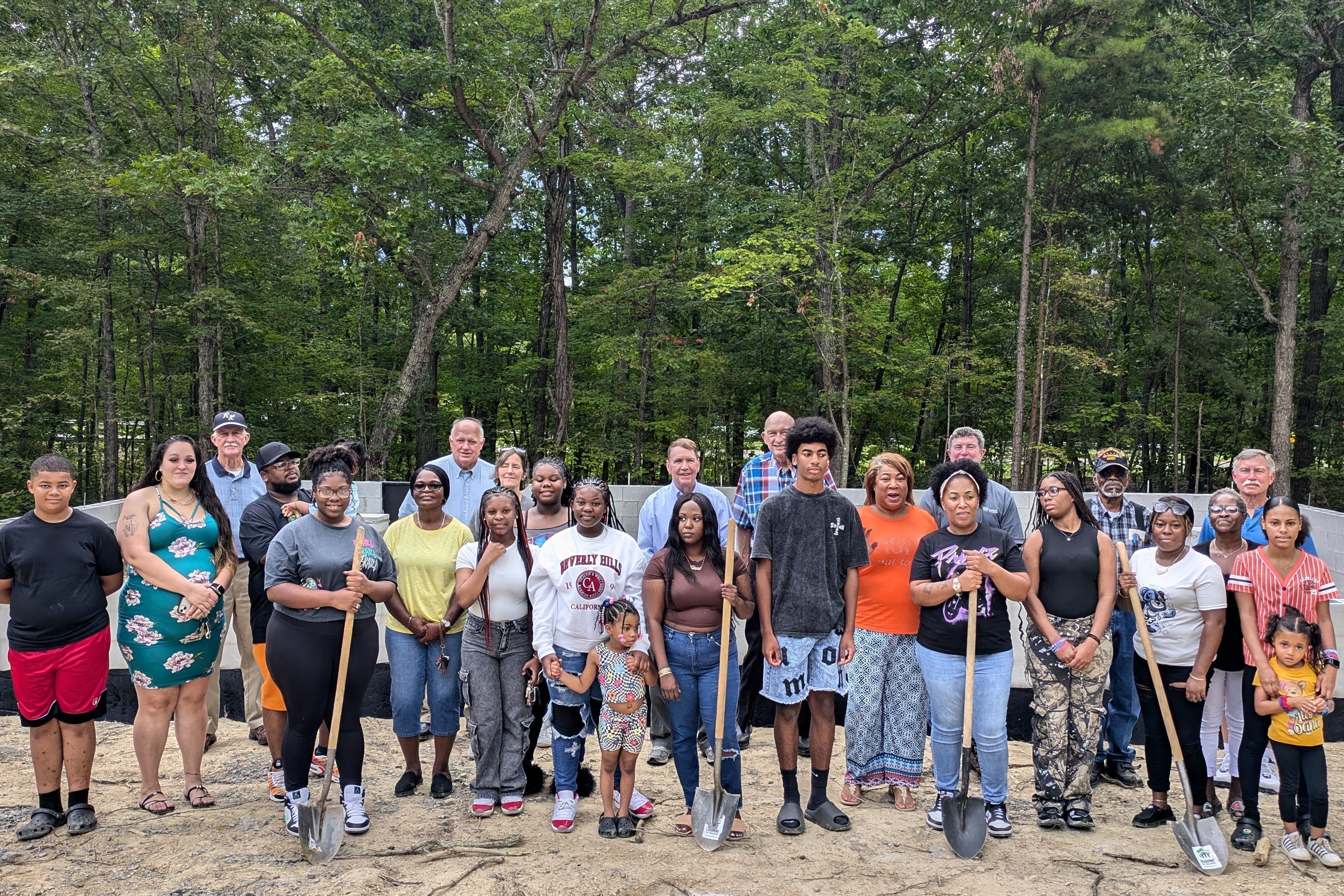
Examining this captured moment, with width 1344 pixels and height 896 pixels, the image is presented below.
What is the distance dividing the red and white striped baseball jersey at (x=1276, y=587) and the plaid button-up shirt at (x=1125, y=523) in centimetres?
87

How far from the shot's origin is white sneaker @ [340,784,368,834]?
3566 millimetres

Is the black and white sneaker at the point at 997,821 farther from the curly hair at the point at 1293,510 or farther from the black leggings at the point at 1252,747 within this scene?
the curly hair at the point at 1293,510

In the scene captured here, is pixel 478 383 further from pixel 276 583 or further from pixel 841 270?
pixel 276 583

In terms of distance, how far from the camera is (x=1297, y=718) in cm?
337

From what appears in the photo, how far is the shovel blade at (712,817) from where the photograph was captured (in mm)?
3418

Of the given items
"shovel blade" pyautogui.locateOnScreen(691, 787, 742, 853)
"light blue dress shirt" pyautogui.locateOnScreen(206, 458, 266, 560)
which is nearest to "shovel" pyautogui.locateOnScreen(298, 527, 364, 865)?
"shovel blade" pyautogui.locateOnScreen(691, 787, 742, 853)

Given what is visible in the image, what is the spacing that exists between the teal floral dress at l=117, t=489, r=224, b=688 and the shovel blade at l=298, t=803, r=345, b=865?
0.87 m

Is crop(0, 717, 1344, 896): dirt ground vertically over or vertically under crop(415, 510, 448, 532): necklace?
under

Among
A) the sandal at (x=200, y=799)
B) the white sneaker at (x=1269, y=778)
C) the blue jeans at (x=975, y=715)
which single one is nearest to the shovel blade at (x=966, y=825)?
the blue jeans at (x=975, y=715)

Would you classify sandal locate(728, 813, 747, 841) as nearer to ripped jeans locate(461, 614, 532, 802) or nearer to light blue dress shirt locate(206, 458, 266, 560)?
ripped jeans locate(461, 614, 532, 802)

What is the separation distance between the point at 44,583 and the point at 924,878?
11.5 feet

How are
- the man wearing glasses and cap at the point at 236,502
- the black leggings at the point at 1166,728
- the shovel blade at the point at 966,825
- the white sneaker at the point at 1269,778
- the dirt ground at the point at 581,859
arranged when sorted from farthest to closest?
the man wearing glasses and cap at the point at 236,502
the white sneaker at the point at 1269,778
the black leggings at the point at 1166,728
the shovel blade at the point at 966,825
the dirt ground at the point at 581,859

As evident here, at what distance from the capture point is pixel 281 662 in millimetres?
3406

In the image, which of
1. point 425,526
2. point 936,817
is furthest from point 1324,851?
point 425,526
